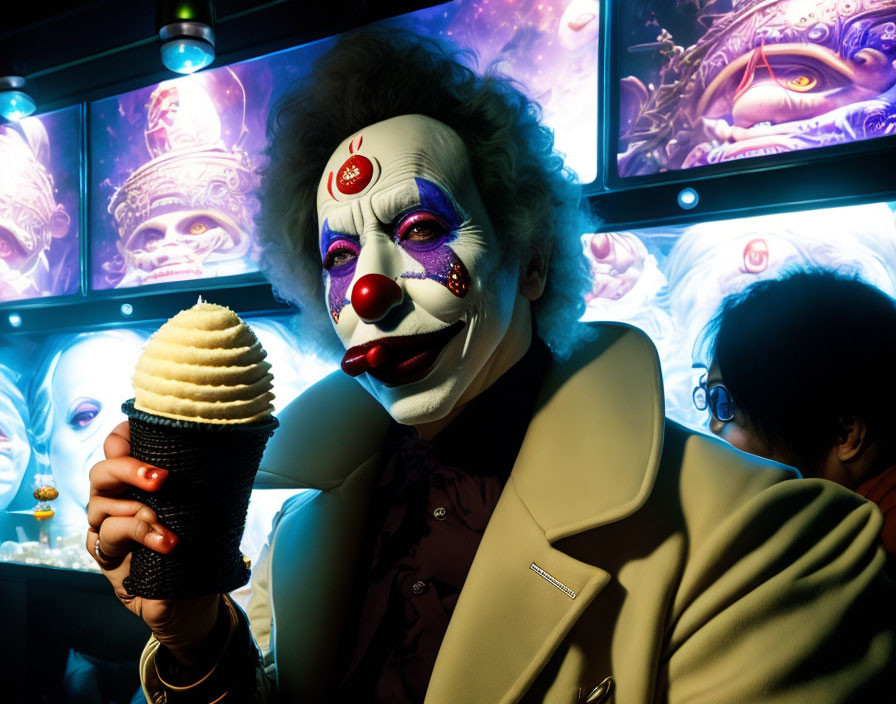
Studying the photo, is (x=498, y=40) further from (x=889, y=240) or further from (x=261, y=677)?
(x=261, y=677)

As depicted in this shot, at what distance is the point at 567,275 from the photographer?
4.35ft

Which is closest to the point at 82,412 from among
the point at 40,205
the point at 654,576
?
the point at 40,205

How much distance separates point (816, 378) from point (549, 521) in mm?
1050

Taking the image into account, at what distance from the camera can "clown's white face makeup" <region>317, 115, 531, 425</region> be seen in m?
1.04

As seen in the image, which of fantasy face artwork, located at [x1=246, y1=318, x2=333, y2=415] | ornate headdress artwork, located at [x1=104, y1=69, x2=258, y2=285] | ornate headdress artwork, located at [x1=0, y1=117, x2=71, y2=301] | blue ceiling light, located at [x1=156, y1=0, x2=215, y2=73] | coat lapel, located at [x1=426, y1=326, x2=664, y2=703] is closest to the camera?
coat lapel, located at [x1=426, y1=326, x2=664, y2=703]

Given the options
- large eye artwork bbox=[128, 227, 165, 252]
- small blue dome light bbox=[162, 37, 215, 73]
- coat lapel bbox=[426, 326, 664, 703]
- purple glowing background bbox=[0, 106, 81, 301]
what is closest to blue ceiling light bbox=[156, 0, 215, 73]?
small blue dome light bbox=[162, 37, 215, 73]

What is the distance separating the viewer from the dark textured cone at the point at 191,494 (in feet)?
2.67

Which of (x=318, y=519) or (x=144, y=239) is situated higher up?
(x=144, y=239)

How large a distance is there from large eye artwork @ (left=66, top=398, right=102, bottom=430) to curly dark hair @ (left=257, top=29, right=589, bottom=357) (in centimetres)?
203

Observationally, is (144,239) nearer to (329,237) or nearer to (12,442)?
(12,442)

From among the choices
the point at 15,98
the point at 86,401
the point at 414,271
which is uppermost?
the point at 15,98

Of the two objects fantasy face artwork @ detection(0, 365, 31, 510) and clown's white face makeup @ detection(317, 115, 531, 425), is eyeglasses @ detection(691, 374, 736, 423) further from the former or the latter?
fantasy face artwork @ detection(0, 365, 31, 510)

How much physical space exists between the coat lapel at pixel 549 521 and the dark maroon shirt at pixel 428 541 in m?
0.07

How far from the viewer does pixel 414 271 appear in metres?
1.07
